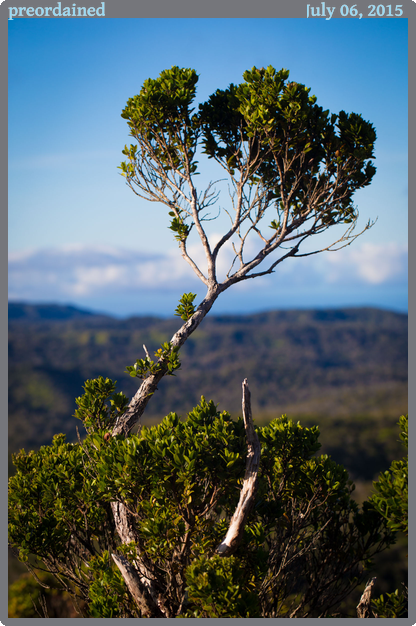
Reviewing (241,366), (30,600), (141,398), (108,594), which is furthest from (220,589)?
(241,366)

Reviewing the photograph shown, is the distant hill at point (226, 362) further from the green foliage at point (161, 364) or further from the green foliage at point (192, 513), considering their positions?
the green foliage at point (161, 364)

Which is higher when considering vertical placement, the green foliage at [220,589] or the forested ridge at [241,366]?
the green foliage at [220,589]

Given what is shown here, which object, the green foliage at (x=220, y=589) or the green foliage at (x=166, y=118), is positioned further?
the green foliage at (x=166, y=118)

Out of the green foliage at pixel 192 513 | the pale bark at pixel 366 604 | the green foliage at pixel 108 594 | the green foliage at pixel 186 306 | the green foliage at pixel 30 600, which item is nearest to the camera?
the green foliage at pixel 192 513

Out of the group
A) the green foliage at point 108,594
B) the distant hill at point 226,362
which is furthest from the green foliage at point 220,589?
the distant hill at point 226,362

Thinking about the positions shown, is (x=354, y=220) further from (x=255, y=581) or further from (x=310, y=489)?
(x=255, y=581)

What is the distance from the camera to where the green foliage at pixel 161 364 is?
6496 millimetres

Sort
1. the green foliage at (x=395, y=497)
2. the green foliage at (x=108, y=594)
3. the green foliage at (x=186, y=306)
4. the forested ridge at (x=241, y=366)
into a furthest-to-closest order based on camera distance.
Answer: the forested ridge at (x=241, y=366)
the green foliage at (x=186, y=306)
the green foliage at (x=395, y=497)
the green foliage at (x=108, y=594)

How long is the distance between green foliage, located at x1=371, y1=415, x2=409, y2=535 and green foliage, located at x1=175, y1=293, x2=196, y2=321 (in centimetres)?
346

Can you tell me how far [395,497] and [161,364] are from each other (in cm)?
357

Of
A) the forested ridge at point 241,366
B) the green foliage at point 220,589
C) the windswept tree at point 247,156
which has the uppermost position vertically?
the windswept tree at point 247,156

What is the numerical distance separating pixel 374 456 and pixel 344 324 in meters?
77.4

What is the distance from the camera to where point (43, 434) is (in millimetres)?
69125

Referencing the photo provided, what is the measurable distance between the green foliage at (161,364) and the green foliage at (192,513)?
789 millimetres
